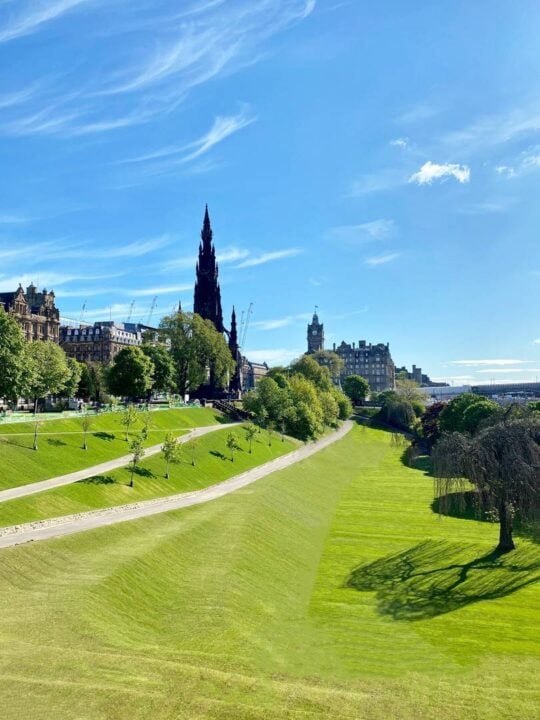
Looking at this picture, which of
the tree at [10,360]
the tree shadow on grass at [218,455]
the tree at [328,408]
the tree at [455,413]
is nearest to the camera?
the tree at [10,360]

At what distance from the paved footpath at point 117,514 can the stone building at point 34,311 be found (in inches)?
2936

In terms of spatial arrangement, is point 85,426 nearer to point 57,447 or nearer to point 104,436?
point 104,436

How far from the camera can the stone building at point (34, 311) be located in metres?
130

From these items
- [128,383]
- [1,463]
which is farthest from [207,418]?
[1,463]

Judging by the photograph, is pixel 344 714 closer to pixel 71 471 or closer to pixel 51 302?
pixel 71 471

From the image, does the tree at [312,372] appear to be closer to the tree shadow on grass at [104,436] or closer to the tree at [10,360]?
the tree shadow on grass at [104,436]

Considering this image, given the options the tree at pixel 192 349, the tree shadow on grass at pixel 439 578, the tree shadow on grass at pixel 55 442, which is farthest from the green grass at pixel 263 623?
the tree at pixel 192 349

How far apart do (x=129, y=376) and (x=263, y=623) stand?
75.0 m

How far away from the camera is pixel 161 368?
385 ft

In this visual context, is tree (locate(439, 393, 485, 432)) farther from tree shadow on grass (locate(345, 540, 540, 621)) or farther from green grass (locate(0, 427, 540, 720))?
tree shadow on grass (locate(345, 540, 540, 621))

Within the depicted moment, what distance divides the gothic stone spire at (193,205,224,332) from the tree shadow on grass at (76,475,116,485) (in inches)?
4214

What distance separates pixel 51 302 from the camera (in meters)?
148

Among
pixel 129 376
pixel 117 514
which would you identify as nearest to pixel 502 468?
pixel 117 514

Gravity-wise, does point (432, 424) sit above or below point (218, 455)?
above
